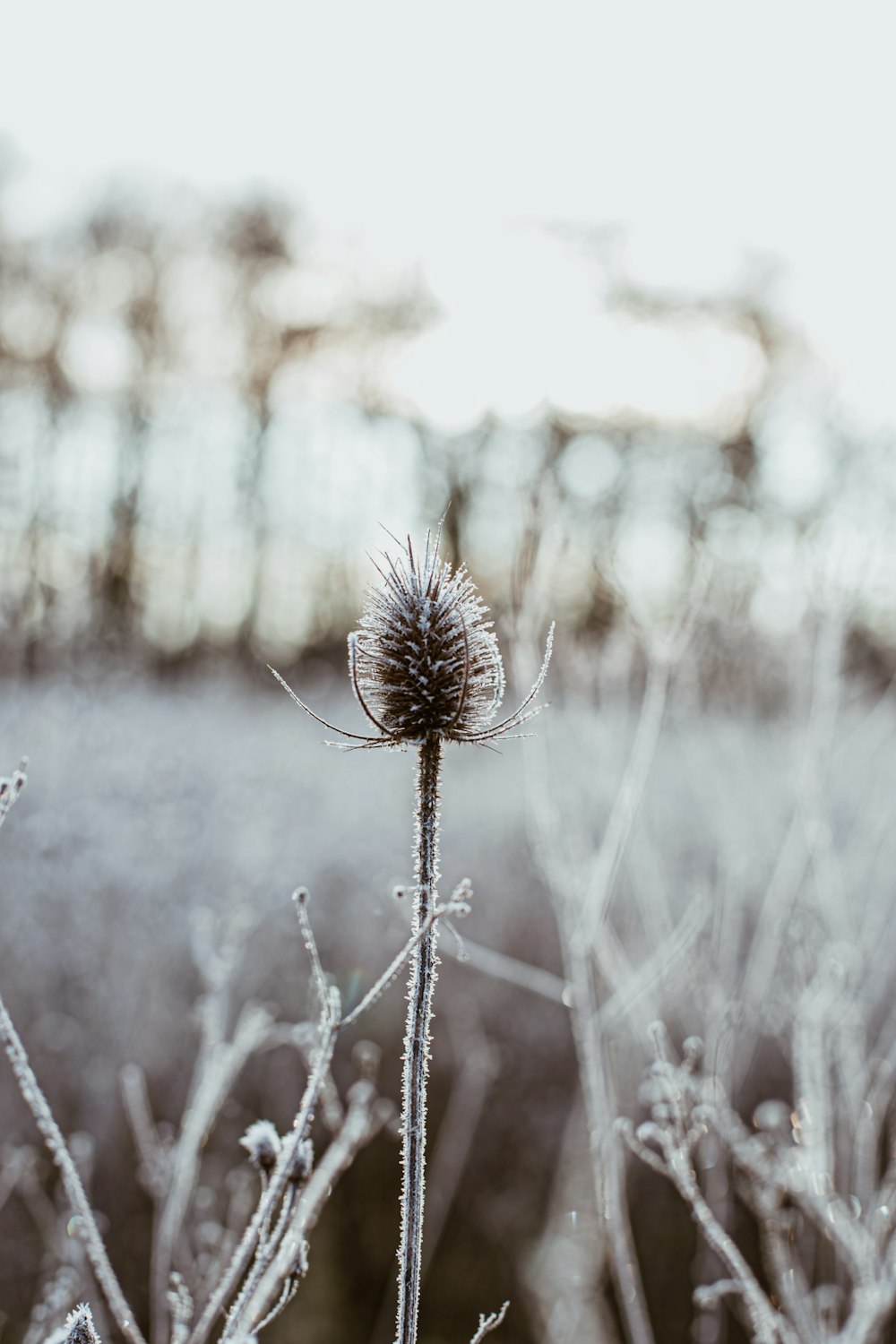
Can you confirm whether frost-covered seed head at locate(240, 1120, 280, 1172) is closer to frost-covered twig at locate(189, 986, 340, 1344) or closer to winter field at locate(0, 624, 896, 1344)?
frost-covered twig at locate(189, 986, 340, 1344)

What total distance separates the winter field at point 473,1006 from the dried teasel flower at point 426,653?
3.49ft

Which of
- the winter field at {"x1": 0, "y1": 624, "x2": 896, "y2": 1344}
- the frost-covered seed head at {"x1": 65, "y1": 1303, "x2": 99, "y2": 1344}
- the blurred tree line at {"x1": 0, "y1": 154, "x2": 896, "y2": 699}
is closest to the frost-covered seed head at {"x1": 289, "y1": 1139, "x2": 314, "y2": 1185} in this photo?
the frost-covered seed head at {"x1": 65, "y1": 1303, "x2": 99, "y2": 1344}

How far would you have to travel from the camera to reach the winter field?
10.8 ft

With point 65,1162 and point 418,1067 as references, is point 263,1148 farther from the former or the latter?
point 418,1067

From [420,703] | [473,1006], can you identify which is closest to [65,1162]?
[420,703]

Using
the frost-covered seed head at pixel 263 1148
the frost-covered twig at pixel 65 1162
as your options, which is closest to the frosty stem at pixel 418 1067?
the frost-covered seed head at pixel 263 1148

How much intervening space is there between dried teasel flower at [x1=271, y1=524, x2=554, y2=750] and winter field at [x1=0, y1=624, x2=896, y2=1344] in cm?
106

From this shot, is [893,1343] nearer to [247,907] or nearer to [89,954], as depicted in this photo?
[247,907]

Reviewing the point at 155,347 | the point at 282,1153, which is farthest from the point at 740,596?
the point at 155,347

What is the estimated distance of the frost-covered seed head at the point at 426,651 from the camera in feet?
4.32

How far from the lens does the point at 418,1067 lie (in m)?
1.15

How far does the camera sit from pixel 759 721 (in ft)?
28.6

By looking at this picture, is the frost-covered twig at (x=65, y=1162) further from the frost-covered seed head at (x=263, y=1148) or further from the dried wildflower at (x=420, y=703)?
the dried wildflower at (x=420, y=703)

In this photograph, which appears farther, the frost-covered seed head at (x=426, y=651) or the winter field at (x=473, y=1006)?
the winter field at (x=473, y=1006)
